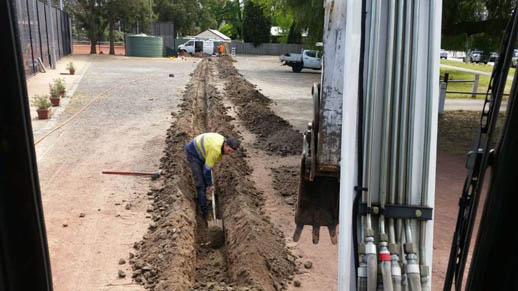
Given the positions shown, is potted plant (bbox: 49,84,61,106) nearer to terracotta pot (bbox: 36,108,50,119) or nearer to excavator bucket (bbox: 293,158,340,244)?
terracotta pot (bbox: 36,108,50,119)

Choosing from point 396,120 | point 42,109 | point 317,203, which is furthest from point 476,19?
point 42,109

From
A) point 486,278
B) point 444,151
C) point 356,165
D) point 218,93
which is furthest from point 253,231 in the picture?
point 218,93

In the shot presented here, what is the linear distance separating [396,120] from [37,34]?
1015 inches

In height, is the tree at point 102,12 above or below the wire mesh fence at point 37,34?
above

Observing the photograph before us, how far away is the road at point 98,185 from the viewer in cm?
547

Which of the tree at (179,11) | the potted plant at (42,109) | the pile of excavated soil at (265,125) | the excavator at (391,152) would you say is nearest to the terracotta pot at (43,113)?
the potted plant at (42,109)

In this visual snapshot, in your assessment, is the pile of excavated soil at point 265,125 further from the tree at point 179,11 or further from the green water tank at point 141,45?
the tree at point 179,11

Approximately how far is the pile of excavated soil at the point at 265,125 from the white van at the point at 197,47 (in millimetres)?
28342

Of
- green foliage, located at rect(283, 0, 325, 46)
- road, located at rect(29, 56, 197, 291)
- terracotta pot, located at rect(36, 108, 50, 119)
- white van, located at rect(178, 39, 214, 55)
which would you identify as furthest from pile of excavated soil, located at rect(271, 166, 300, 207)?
white van, located at rect(178, 39, 214, 55)

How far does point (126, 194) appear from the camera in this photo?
7801 mm

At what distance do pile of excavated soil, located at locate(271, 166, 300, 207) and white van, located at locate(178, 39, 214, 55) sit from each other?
→ 130 ft

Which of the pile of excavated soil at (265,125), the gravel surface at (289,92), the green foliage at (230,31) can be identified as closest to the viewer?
the pile of excavated soil at (265,125)

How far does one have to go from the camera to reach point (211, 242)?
7230 millimetres

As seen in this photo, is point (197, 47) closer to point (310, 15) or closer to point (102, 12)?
point (102, 12)
